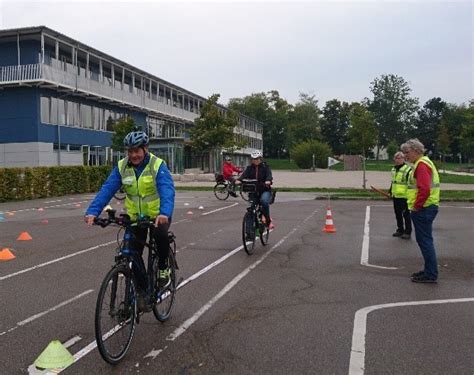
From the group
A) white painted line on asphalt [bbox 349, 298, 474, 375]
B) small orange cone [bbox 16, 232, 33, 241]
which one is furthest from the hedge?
white painted line on asphalt [bbox 349, 298, 474, 375]

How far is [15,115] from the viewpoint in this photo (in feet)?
114

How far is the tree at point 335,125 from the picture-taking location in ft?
361

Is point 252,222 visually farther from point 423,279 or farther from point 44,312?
point 44,312

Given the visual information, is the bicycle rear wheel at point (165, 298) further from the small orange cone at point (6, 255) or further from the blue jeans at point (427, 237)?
the small orange cone at point (6, 255)

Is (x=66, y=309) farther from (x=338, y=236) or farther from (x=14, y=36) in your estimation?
(x=14, y=36)

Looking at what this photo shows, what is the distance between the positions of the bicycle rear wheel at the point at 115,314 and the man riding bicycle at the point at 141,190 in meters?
0.23

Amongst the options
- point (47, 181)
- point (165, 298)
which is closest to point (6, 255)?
point (165, 298)

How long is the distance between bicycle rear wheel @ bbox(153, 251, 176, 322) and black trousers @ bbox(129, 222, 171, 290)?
0.30 feet

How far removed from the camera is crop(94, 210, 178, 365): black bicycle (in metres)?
3.81

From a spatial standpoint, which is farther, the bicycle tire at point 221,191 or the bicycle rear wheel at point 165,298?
the bicycle tire at point 221,191

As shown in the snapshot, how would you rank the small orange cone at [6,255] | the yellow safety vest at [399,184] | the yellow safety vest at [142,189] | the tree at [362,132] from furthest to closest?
the tree at [362,132] < the yellow safety vest at [399,184] < the small orange cone at [6,255] < the yellow safety vest at [142,189]

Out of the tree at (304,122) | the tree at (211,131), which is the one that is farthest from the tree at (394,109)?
the tree at (211,131)

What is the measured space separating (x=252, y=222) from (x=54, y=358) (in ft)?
17.4

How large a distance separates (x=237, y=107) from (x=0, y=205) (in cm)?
9520
